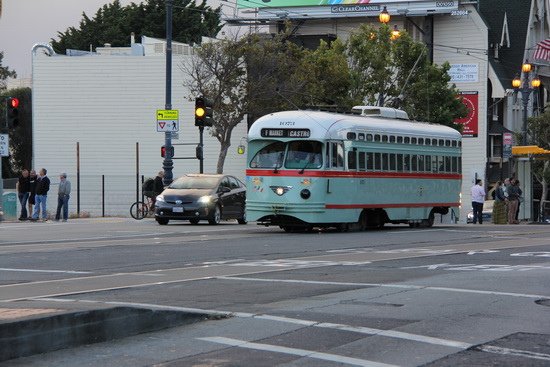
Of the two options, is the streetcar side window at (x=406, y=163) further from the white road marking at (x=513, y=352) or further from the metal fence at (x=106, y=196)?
the white road marking at (x=513, y=352)

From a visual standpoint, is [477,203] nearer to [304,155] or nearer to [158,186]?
[158,186]

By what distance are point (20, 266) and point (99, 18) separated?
7653 cm

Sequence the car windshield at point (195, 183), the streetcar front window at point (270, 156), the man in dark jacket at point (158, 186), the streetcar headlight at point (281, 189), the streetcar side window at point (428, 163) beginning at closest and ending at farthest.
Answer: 1. the streetcar headlight at point (281, 189)
2. the streetcar front window at point (270, 156)
3. the streetcar side window at point (428, 163)
4. the car windshield at point (195, 183)
5. the man in dark jacket at point (158, 186)

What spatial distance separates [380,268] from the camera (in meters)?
17.5

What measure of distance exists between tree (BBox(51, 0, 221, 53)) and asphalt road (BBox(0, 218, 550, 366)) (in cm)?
6442

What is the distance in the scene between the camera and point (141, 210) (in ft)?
125

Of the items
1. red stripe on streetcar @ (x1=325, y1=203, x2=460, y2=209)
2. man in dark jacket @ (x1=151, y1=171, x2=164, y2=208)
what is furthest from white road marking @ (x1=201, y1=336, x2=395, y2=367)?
man in dark jacket @ (x1=151, y1=171, x2=164, y2=208)

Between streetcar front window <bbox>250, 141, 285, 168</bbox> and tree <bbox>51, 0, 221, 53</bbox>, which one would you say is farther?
tree <bbox>51, 0, 221, 53</bbox>

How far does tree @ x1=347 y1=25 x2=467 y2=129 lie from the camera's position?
179 ft

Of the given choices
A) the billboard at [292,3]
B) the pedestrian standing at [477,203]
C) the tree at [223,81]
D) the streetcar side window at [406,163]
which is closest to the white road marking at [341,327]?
the streetcar side window at [406,163]

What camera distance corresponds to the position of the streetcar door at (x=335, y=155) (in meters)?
28.0

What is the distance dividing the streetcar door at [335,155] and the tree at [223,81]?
2275 centimetres

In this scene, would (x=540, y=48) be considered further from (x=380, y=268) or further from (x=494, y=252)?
(x=380, y=268)

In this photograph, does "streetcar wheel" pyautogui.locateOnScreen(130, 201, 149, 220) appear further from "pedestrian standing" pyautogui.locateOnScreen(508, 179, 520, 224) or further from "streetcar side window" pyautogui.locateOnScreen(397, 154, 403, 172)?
"pedestrian standing" pyautogui.locateOnScreen(508, 179, 520, 224)
